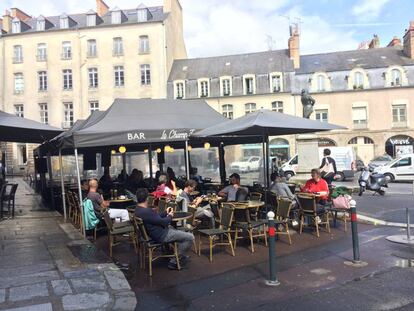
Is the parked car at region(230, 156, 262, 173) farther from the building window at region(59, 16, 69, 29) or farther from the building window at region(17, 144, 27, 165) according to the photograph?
the building window at region(59, 16, 69, 29)

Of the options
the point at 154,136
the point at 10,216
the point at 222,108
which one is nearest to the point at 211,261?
the point at 154,136

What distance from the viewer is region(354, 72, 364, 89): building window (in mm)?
38625

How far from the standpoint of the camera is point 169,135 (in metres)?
9.67

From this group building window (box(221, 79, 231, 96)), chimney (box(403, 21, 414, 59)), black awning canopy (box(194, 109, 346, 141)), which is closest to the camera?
black awning canopy (box(194, 109, 346, 141))

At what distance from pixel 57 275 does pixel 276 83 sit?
36347mm

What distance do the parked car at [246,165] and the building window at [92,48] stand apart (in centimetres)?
3057

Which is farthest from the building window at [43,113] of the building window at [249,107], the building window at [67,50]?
the building window at [249,107]

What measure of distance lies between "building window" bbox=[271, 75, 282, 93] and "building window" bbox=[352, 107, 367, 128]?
689cm

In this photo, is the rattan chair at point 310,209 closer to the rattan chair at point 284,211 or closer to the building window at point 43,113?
the rattan chair at point 284,211

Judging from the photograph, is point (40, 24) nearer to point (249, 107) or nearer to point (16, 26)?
point (16, 26)

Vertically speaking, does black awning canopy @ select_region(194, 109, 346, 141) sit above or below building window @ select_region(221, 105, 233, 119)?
below

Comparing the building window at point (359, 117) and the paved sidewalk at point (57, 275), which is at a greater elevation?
the building window at point (359, 117)

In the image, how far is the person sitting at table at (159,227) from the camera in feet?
19.6

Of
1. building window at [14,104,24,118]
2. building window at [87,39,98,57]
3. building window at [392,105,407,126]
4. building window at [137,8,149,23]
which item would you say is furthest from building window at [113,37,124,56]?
building window at [392,105,407,126]
